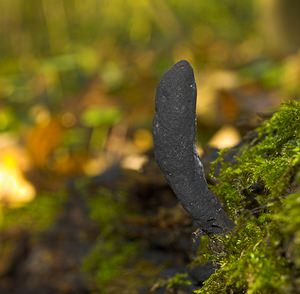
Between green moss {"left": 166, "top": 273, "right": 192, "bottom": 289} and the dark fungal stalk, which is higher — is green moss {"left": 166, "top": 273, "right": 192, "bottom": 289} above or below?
below

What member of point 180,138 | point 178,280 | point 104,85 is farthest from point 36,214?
point 104,85

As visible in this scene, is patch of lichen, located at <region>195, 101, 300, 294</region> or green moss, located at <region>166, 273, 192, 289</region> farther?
green moss, located at <region>166, 273, 192, 289</region>

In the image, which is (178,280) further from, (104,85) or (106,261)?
(104,85)

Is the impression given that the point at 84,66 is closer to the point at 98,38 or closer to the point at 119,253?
the point at 98,38

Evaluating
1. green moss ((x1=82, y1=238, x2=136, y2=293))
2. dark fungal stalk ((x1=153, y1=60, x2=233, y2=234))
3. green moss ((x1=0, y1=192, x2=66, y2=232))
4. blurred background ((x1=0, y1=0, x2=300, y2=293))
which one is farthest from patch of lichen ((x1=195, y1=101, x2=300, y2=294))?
green moss ((x1=0, y1=192, x2=66, y2=232))

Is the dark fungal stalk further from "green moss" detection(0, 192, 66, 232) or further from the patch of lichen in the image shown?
"green moss" detection(0, 192, 66, 232)
